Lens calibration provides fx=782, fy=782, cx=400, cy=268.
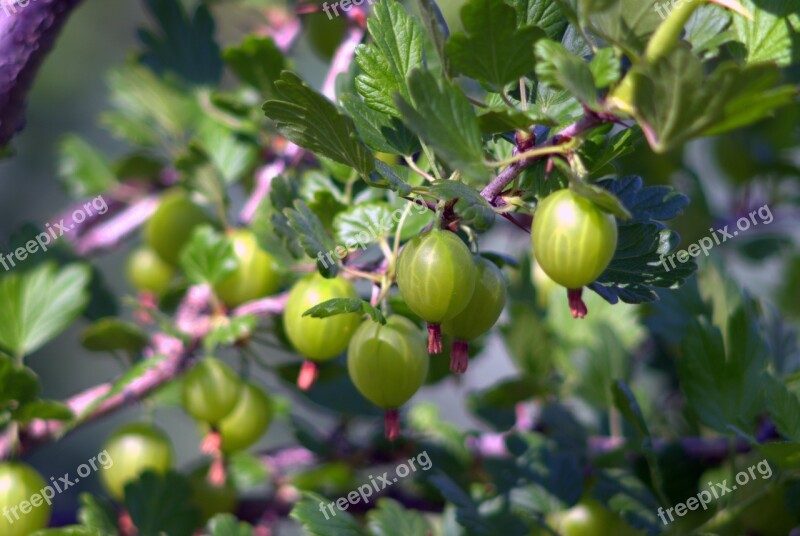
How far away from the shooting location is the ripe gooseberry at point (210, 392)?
2.48 ft

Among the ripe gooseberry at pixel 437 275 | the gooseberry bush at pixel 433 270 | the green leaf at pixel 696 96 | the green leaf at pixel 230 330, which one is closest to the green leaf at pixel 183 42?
the gooseberry bush at pixel 433 270

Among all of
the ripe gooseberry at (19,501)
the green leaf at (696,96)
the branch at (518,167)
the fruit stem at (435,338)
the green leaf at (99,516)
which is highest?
the green leaf at (696,96)

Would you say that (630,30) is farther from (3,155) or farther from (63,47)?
(63,47)

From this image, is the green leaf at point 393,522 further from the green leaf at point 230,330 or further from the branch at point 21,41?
the branch at point 21,41

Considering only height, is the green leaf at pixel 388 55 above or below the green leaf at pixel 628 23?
above

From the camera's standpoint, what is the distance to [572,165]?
471 millimetres

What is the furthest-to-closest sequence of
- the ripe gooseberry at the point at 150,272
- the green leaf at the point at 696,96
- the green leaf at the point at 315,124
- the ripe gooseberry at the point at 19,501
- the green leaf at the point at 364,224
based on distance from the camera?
the ripe gooseberry at the point at 150,272, the ripe gooseberry at the point at 19,501, the green leaf at the point at 364,224, the green leaf at the point at 315,124, the green leaf at the point at 696,96

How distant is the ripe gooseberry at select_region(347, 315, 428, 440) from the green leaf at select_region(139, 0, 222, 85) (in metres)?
0.60

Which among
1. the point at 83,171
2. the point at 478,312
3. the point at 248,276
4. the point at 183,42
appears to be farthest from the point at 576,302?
the point at 83,171

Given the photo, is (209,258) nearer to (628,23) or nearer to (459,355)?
(459,355)

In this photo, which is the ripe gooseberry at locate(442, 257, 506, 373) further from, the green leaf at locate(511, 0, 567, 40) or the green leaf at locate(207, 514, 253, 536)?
the green leaf at locate(207, 514, 253, 536)

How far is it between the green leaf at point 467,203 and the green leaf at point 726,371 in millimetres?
327

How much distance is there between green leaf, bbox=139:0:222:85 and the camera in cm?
101

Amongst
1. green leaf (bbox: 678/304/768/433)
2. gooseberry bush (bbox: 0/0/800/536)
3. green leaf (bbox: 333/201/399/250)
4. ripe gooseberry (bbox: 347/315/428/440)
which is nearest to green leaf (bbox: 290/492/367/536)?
gooseberry bush (bbox: 0/0/800/536)
